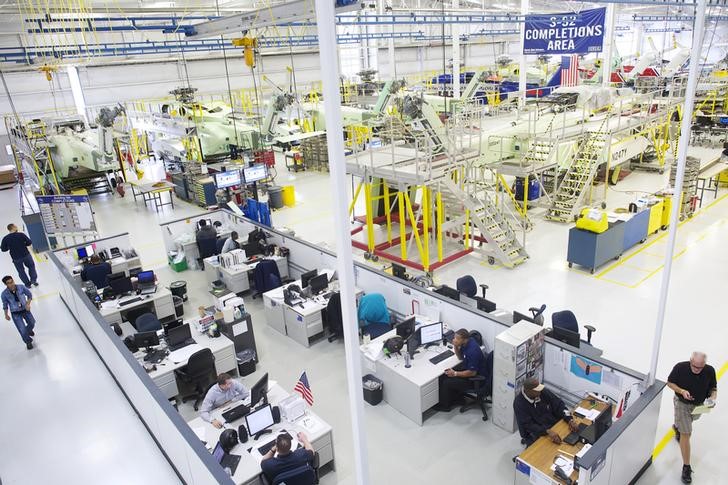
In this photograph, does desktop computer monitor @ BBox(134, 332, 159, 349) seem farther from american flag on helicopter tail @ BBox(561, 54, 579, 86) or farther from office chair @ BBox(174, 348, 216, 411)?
american flag on helicopter tail @ BBox(561, 54, 579, 86)

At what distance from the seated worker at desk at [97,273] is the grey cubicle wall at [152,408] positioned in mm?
728

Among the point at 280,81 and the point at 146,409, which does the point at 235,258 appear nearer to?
the point at 146,409

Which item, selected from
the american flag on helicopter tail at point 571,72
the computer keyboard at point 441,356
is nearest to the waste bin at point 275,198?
the computer keyboard at point 441,356

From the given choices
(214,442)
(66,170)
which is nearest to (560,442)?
(214,442)

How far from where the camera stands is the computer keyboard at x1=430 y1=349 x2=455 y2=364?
25.1ft

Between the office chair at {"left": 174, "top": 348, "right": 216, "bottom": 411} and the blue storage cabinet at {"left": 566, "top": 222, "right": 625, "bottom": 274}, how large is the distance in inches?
339

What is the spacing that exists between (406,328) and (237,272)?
4.99 metres

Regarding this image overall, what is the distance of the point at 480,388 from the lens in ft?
24.1

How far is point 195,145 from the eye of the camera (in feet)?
77.2

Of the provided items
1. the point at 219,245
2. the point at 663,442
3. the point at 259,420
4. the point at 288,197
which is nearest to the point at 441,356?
the point at 259,420

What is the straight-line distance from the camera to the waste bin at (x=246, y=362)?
8922mm

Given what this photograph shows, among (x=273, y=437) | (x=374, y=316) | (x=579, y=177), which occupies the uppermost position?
(x=579, y=177)

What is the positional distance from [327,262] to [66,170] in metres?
15.2

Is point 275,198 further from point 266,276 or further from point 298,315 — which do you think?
point 298,315
